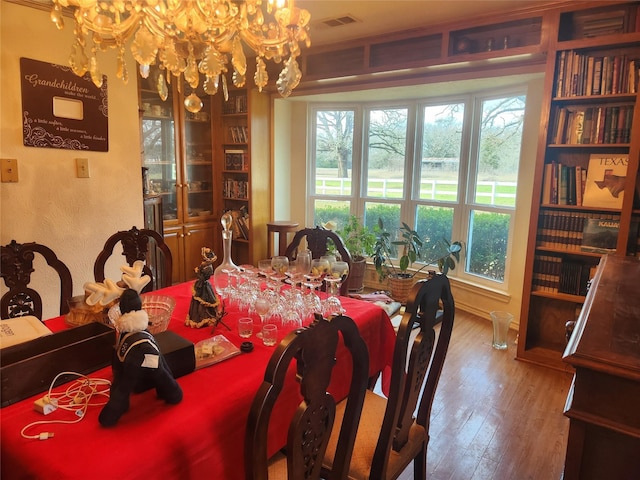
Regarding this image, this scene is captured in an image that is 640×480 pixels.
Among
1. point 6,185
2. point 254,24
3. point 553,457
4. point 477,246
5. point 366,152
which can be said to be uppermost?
point 254,24

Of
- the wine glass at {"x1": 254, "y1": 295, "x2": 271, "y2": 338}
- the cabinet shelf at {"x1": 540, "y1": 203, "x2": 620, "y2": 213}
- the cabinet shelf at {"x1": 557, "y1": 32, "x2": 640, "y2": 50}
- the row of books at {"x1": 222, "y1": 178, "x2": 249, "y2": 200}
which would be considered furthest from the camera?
the row of books at {"x1": 222, "y1": 178, "x2": 249, "y2": 200}

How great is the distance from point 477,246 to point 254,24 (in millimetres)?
2980

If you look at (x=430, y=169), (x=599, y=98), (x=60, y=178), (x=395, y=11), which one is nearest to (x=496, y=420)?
(x=599, y=98)

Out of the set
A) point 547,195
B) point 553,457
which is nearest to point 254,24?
point 547,195

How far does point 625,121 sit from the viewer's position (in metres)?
2.52

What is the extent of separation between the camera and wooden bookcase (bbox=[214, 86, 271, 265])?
4.25 m

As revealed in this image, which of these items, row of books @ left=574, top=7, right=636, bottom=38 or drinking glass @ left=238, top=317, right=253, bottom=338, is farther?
row of books @ left=574, top=7, right=636, bottom=38

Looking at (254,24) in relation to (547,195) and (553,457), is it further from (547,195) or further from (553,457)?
(553,457)

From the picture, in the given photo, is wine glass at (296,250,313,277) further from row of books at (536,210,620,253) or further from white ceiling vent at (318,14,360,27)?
white ceiling vent at (318,14,360,27)

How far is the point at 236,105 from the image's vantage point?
4.30 metres

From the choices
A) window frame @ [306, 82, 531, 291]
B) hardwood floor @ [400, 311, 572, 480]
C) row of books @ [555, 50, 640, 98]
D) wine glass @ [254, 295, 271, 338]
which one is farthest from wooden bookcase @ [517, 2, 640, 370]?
wine glass @ [254, 295, 271, 338]

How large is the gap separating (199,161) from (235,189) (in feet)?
1.52

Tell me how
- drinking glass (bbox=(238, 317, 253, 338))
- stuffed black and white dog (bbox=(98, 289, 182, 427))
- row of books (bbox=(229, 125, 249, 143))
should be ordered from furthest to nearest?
row of books (bbox=(229, 125, 249, 143)) → drinking glass (bbox=(238, 317, 253, 338)) → stuffed black and white dog (bbox=(98, 289, 182, 427))

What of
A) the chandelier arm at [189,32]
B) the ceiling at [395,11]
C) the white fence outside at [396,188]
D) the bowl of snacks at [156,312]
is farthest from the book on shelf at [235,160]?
the bowl of snacks at [156,312]
